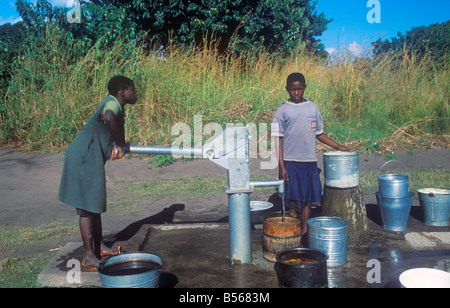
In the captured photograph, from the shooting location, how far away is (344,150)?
3.92 meters

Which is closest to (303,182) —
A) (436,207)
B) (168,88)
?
(436,207)

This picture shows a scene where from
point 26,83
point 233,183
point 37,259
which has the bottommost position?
point 37,259

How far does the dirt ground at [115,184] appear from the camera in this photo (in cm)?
479

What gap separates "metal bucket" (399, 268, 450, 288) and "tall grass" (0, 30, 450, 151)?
5927mm

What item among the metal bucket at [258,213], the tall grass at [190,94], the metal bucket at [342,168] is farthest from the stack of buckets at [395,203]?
the tall grass at [190,94]

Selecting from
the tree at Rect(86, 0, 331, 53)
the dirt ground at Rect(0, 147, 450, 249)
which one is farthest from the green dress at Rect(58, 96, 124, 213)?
the tree at Rect(86, 0, 331, 53)

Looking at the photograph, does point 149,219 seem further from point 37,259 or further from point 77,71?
point 77,71

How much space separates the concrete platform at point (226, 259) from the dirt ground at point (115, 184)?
71 cm

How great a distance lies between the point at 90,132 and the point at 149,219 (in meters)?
1.89

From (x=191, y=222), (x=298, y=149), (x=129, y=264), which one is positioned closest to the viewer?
(x=129, y=264)

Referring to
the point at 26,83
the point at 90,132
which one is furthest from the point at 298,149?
the point at 26,83

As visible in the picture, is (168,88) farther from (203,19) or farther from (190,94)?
(203,19)

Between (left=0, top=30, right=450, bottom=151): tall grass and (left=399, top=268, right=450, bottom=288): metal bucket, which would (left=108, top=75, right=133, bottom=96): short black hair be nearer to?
(left=399, top=268, right=450, bottom=288): metal bucket

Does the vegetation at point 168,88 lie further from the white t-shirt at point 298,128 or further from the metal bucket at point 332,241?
the metal bucket at point 332,241
